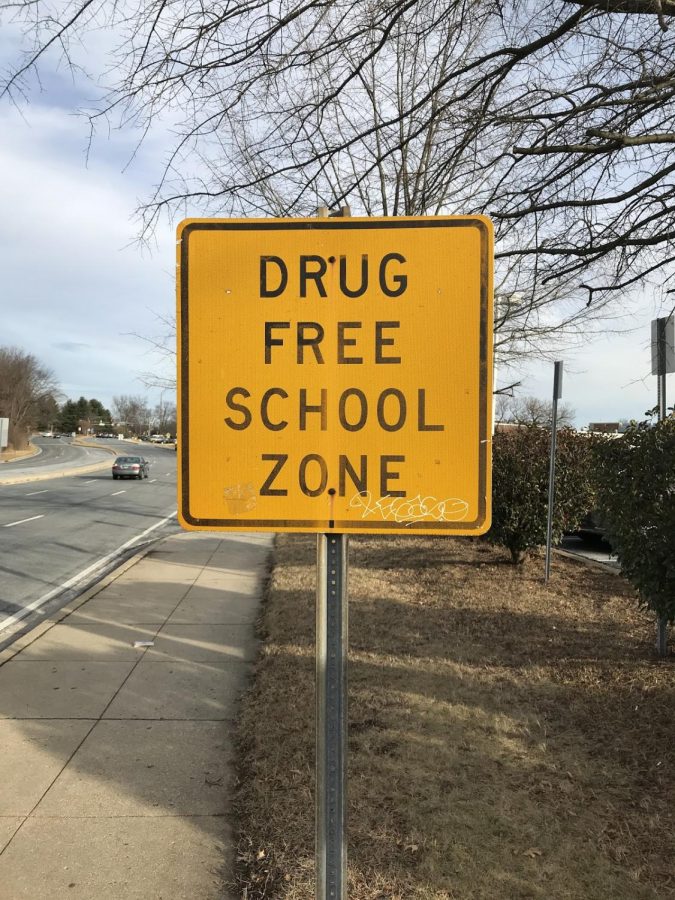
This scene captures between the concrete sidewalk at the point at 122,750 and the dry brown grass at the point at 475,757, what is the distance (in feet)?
0.74

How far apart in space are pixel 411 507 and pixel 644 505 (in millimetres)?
3712

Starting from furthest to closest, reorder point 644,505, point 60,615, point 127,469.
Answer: point 127,469, point 60,615, point 644,505

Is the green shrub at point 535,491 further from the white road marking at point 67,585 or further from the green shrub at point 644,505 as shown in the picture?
the white road marking at point 67,585

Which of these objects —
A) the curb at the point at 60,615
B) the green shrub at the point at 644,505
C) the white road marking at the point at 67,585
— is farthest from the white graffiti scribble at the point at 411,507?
the white road marking at the point at 67,585

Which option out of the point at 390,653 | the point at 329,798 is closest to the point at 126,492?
the point at 390,653

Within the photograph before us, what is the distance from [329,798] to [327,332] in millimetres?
1094

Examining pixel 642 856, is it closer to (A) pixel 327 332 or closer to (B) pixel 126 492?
(A) pixel 327 332

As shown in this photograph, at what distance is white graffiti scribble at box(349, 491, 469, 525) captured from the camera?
171 cm

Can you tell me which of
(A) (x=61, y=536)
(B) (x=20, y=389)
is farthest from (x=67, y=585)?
(B) (x=20, y=389)

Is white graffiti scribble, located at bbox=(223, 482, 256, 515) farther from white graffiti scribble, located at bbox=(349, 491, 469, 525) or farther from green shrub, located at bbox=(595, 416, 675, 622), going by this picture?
green shrub, located at bbox=(595, 416, 675, 622)

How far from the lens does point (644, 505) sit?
16.0 ft

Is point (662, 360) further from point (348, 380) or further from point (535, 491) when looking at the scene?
point (348, 380)

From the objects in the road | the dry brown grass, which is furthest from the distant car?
the dry brown grass

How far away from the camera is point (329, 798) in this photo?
1673mm
